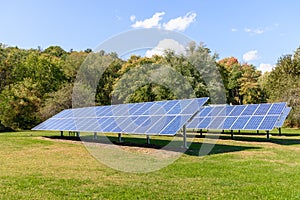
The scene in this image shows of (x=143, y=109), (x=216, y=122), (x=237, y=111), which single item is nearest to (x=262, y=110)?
(x=237, y=111)

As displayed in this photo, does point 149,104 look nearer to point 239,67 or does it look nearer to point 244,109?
point 244,109

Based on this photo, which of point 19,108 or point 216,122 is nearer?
point 216,122

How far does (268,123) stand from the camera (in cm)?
1925

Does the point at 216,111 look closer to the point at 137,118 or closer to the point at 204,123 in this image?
the point at 204,123

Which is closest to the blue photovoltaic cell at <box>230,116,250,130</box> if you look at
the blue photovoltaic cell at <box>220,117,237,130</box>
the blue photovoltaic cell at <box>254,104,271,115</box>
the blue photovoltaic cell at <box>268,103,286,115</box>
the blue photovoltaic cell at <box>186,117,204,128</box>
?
the blue photovoltaic cell at <box>220,117,237,130</box>

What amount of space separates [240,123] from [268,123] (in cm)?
209

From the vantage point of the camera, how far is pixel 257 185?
8477mm

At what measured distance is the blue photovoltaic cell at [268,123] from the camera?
1869 cm

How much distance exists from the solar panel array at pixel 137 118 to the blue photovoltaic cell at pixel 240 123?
172 inches

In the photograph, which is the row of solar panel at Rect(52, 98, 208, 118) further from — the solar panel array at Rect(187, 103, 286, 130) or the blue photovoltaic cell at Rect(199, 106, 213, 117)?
the blue photovoltaic cell at Rect(199, 106, 213, 117)

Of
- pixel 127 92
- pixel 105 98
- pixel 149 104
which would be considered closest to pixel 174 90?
pixel 127 92

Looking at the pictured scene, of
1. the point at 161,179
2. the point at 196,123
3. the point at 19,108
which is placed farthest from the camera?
the point at 19,108

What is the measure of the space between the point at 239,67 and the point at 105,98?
31585 mm

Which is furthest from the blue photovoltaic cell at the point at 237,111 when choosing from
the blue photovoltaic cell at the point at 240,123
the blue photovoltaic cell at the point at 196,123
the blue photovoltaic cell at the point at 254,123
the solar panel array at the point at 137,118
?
the solar panel array at the point at 137,118
